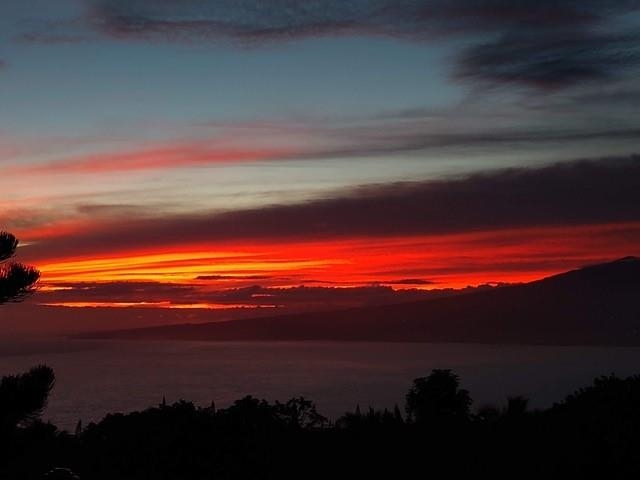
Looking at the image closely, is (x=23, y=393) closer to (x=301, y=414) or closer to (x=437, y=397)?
(x=301, y=414)

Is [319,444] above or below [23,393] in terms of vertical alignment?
below

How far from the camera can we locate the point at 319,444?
3284 centimetres

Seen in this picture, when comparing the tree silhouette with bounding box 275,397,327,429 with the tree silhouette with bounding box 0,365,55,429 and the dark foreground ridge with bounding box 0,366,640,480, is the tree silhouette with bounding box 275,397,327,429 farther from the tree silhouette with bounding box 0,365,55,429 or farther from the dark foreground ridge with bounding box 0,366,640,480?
the tree silhouette with bounding box 0,365,55,429

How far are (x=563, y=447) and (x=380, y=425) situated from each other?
439 inches

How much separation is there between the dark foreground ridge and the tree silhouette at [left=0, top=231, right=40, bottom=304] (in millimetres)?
1517

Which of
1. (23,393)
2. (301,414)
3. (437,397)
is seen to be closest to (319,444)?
(301,414)

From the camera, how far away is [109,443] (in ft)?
69.0

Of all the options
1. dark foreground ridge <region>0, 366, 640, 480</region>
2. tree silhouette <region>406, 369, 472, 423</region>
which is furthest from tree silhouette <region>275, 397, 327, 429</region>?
tree silhouette <region>406, 369, 472, 423</region>

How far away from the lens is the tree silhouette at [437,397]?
4666 centimetres

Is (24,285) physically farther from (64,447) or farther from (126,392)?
A: (126,392)

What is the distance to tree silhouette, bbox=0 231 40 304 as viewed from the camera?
16.1 meters

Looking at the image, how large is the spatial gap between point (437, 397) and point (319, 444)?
15.6m

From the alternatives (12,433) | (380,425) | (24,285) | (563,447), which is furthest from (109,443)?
→ (380,425)

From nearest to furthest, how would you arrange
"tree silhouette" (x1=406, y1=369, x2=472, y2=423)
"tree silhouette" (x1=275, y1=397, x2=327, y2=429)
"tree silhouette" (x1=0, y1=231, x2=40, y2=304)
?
"tree silhouette" (x1=0, y1=231, x2=40, y2=304)
"tree silhouette" (x1=275, y1=397, x2=327, y2=429)
"tree silhouette" (x1=406, y1=369, x2=472, y2=423)
